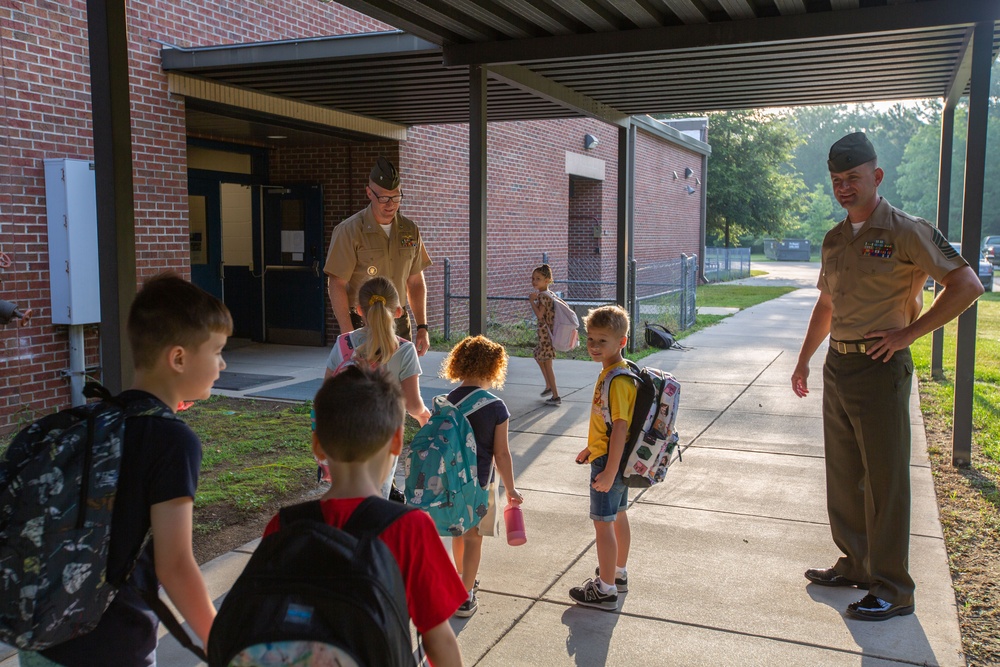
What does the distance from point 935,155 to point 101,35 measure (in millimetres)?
78159

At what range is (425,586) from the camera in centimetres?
188

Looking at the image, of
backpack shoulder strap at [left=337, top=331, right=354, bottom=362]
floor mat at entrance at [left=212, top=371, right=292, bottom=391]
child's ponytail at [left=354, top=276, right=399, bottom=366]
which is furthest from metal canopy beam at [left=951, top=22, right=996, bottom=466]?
floor mat at entrance at [left=212, top=371, right=292, bottom=391]

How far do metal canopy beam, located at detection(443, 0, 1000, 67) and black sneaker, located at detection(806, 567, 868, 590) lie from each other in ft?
12.3

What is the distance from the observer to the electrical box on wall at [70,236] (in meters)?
7.66

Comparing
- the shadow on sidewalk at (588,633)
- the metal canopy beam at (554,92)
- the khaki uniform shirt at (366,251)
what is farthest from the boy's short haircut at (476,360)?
the metal canopy beam at (554,92)

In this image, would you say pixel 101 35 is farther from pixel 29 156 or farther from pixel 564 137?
pixel 564 137

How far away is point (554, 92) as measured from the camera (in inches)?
326

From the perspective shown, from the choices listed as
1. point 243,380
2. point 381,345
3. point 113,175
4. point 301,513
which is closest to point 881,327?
point 381,345

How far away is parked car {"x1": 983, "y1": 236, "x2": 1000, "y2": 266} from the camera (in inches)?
1435

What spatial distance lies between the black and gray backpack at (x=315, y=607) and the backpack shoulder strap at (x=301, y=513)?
0.15 metres

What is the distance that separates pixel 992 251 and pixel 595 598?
1572 inches

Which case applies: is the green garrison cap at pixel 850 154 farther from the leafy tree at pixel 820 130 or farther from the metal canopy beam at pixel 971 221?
the leafy tree at pixel 820 130

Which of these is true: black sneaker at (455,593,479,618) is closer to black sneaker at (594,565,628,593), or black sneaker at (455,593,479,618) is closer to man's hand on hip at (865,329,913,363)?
black sneaker at (594,565,628,593)

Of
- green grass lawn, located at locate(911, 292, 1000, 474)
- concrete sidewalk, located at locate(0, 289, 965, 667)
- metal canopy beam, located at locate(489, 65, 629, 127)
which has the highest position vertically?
metal canopy beam, located at locate(489, 65, 629, 127)
